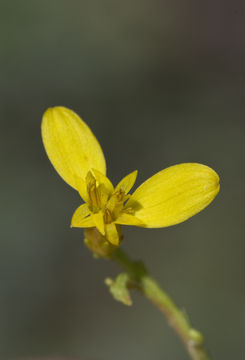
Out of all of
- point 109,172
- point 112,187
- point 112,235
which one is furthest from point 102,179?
point 109,172

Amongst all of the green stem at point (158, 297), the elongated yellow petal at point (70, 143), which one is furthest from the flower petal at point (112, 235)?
the elongated yellow petal at point (70, 143)

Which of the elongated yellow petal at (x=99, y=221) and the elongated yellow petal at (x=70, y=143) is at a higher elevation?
the elongated yellow petal at (x=70, y=143)


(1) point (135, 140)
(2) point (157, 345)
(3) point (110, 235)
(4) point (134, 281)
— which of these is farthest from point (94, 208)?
(1) point (135, 140)

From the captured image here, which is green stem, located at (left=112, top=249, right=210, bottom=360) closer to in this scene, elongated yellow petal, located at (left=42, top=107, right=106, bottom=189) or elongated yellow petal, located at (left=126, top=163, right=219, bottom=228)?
elongated yellow petal, located at (left=126, top=163, right=219, bottom=228)

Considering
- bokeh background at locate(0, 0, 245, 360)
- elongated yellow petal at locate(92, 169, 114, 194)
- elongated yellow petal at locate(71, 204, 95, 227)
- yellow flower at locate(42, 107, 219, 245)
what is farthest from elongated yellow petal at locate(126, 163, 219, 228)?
bokeh background at locate(0, 0, 245, 360)

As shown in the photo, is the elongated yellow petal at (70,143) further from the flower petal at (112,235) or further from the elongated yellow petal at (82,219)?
the flower petal at (112,235)

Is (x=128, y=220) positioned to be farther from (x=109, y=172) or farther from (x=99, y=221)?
(x=109, y=172)
